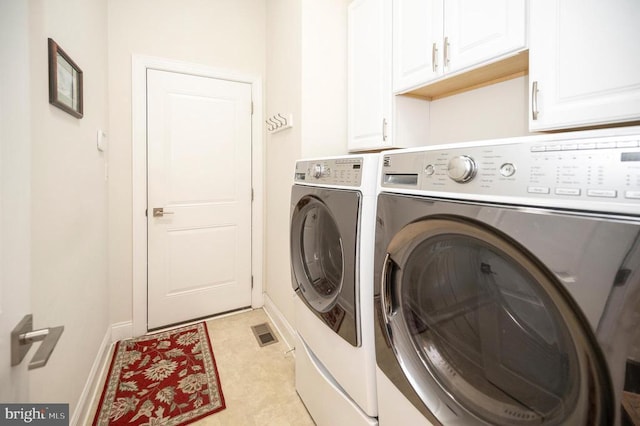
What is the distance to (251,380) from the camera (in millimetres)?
1765

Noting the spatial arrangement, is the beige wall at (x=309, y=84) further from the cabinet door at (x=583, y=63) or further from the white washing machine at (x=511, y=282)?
the cabinet door at (x=583, y=63)

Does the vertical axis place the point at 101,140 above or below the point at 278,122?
below

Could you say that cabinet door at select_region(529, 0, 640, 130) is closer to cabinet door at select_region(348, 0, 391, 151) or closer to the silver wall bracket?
cabinet door at select_region(348, 0, 391, 151)

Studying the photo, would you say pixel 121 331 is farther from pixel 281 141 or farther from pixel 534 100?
pixel 534 100

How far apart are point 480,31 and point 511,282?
0.96 meters

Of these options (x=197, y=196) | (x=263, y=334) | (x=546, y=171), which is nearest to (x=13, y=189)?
(x=546, y=171)

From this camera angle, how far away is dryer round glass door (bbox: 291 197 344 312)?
125 cm

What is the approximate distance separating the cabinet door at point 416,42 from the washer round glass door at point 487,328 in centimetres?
90

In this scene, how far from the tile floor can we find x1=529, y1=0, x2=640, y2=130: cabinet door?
1.72m

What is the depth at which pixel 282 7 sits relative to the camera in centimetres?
214

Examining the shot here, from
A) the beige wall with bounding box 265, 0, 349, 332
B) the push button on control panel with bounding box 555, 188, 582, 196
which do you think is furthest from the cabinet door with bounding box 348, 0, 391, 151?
the push button on control panel with bounding box 555, 188, 582, 196

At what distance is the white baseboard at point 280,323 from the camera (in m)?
2.11

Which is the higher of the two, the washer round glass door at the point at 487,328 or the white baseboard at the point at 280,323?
the washer round glass door at the point at 487,328

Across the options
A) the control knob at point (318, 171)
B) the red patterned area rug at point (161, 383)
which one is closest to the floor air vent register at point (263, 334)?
the red patterned area rug at point (161, 383)
